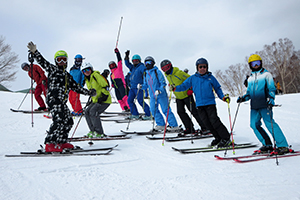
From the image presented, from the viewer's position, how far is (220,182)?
8.32 ft

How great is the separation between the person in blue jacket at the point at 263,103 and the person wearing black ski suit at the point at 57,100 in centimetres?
339

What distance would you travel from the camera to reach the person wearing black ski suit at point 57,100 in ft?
13.7

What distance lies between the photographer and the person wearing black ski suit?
13.7ft

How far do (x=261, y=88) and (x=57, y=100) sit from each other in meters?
3.76

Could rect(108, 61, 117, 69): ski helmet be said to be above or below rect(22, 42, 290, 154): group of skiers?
above

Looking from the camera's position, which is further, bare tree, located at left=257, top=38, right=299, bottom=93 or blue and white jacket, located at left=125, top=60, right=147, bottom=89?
bare tree, located at left=257, top=38, right=299, bottom=93

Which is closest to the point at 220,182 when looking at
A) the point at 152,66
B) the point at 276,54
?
the point at 152,66

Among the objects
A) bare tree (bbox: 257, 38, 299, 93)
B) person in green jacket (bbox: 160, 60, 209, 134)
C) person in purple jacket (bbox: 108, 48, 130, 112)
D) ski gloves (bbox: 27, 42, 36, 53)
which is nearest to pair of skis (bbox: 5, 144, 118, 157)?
ski gloves (bbox: 27, 42, 36, 53)

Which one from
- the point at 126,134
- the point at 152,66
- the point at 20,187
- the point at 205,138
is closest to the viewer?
the point at 20,187

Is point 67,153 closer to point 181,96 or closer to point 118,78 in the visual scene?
point 181,96

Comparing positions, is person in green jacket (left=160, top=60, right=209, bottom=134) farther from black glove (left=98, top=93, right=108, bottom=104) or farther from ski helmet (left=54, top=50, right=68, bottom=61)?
ski helmet (left=54, top=50, right=68, bottom=61)

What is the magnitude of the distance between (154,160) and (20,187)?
198cm

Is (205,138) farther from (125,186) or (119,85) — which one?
(119,85)

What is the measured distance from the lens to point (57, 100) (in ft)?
14.0
